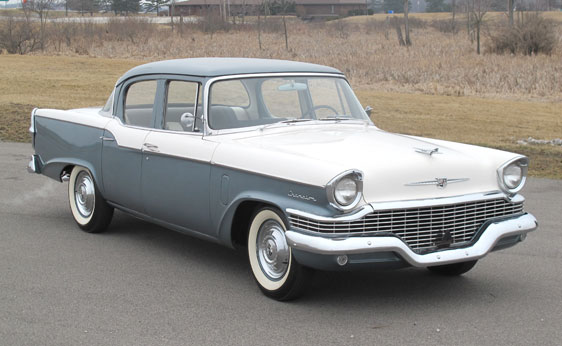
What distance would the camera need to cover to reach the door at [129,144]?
6574mm

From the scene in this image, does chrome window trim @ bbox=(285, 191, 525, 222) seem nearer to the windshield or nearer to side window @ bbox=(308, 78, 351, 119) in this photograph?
the windshield

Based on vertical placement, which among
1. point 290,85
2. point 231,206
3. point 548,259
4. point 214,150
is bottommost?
point 548,259

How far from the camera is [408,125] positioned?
1661 cm

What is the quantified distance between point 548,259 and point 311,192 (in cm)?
260

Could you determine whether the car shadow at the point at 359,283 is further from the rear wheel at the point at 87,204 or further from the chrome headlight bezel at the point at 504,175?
the chrome headlight bezel at the point at 504,175

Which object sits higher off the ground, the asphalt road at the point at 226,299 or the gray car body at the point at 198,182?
the gray car body at the point at 198,182

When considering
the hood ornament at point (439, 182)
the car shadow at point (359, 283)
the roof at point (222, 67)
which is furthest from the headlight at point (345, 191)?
the roof at point (222, 67)

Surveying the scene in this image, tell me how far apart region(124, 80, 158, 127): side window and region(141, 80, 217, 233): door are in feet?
0.66

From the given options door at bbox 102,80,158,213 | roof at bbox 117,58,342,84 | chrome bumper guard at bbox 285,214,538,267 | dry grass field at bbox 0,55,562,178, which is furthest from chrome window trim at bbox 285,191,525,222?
dry grass field at bbox 0,55,562,178

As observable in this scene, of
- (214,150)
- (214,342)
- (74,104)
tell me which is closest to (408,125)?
(74,104)

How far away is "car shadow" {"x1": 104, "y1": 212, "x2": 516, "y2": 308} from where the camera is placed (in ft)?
17.6

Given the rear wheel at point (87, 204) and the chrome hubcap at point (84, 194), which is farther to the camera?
the chrome hubcap at point (84, 194)

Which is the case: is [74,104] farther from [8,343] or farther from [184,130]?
[8,343]

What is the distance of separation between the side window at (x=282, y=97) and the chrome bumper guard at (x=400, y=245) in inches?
64.8
